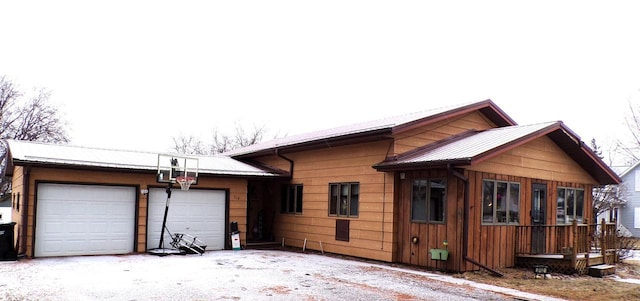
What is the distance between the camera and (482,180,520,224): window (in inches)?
466

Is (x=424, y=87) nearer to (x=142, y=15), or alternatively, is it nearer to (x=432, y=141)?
(x=432, y=141)

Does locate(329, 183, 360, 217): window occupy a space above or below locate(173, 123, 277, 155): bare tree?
below

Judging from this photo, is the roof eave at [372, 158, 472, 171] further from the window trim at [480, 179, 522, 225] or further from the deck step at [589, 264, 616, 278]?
the deck step at [589, 264, 616, 278]

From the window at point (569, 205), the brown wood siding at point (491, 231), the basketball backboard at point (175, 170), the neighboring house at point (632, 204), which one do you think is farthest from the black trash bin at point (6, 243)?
the neighboring house at point (632, 204)

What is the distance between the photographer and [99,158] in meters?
13.7

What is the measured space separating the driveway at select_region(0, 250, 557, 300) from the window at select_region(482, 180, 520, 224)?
2.06 meters

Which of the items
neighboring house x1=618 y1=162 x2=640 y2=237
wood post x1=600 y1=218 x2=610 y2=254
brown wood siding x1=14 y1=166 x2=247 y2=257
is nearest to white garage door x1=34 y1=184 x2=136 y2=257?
brown wood siding x1=14 y1=166 x2=247 y2=257

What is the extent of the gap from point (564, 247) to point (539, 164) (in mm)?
2054

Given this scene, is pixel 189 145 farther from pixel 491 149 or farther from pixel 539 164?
pixel 491 149

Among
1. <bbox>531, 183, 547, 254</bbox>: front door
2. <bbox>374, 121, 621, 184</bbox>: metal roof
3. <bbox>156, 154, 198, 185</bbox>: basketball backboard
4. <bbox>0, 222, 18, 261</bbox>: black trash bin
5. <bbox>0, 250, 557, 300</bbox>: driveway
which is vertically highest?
<bbox>374, 121, 621, 184</bbox>: metal roof

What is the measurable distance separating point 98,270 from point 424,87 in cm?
2744

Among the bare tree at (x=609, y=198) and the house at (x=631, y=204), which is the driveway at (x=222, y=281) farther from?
the house at (x=631, y=204)

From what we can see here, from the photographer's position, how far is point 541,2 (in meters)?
10.5

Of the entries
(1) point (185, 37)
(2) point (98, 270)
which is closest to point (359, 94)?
(1) point (185, 37)
